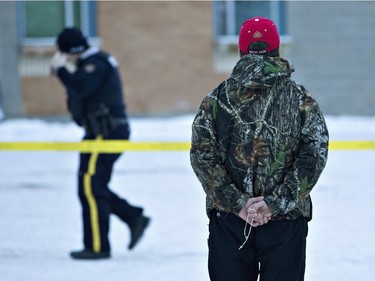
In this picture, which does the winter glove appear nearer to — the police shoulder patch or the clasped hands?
the police shoulder patch

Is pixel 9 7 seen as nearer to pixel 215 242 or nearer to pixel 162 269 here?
pixel 162 269

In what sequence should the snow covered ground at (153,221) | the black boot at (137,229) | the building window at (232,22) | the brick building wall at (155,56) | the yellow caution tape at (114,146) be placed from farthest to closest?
the building window at (232,22)
the brick building wall at (155,56)
the black boot at (137,229)
the yellow caution tape at (114,146)
the snow covered ground at (153,221)

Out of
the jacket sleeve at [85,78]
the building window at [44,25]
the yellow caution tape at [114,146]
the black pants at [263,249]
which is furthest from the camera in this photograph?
the building window at [44,25]

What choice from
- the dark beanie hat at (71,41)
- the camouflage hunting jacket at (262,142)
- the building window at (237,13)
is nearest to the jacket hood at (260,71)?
the camouflage hunting jacket at (262,142)

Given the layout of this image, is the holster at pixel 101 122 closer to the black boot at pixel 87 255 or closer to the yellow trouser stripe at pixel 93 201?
the yellow trouser stripe at pixel 93 201

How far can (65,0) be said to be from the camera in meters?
16.0

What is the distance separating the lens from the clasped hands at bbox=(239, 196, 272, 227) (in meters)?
3.94

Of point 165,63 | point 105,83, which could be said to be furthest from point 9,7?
point 105,83

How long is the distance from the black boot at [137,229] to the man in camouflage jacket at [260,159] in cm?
339

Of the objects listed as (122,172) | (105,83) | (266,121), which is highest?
(266,121)

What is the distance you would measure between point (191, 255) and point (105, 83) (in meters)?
1.41

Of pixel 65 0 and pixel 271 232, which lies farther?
pixel 65 0

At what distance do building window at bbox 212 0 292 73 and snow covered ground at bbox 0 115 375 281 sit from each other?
237 centimetres

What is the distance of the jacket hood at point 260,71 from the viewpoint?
157 inches
